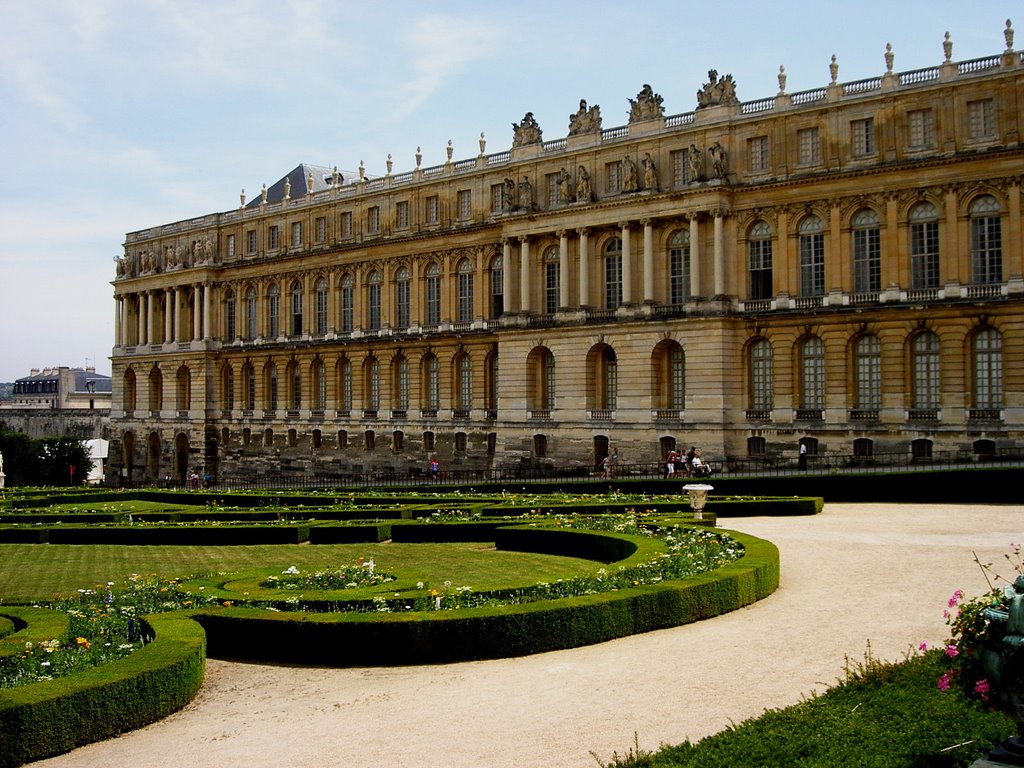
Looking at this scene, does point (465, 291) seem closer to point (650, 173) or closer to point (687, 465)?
point (650, 173)

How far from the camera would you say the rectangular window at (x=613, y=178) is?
60188 mm

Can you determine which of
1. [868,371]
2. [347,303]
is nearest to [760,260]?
[868,371]

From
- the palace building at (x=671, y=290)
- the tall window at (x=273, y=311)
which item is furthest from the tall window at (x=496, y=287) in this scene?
the tall window at (x=273, y=311)

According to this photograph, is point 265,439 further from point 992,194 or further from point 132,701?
point 132,701

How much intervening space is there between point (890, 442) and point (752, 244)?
41.4 feet

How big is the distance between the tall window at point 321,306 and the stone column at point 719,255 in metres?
35.1

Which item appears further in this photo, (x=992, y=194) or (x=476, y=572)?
(x=992, y=194)

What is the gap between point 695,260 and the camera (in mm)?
56062

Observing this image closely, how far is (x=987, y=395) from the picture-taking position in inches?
1890

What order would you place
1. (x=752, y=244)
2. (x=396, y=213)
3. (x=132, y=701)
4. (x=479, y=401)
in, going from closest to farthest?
(x=132, y=701) → (x=752, y=244) → (x=479, y=401) → (x=396, y=213)

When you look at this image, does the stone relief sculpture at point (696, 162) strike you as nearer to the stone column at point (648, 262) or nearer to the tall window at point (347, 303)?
the stone column at point (648, 262)

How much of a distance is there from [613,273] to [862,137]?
1548 centimetres

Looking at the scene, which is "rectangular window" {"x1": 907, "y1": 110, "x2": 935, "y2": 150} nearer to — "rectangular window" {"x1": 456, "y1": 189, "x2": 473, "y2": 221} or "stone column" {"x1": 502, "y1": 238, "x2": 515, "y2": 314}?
"stone column" {"x1": 502, "y1": 238, "x2": 515, "y2": 314}

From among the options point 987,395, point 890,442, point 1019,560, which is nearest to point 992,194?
point 987,395
